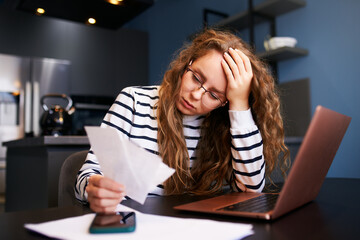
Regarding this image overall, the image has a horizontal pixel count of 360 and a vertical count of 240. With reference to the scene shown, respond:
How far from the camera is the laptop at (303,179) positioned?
0.52 metres

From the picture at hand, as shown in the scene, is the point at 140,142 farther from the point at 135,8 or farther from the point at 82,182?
the point at 135,8

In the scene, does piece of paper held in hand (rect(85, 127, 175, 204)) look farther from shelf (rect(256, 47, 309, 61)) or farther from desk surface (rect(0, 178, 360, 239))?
shelf (rect(256, 47, 309, 61))

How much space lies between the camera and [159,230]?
473mm

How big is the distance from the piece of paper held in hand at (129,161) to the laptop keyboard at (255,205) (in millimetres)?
187

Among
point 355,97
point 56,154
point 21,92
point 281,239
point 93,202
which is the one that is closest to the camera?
point 281,239

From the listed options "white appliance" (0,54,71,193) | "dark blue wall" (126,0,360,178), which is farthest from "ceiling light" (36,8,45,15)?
"white appliance" (0,54,71,193)

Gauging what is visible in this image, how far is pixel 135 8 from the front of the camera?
5.74 ft

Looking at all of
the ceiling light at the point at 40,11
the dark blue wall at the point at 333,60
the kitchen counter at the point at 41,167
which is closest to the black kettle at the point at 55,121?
the kitchen counter at the point at 41,167

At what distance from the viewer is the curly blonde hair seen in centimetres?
105

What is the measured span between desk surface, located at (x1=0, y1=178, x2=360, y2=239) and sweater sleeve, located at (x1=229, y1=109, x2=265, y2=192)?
0.72 feet

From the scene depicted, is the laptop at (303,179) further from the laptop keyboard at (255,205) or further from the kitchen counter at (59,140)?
the kitchen counter at (59,140)

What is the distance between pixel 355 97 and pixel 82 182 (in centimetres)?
224

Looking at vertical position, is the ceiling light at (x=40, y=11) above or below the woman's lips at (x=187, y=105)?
above

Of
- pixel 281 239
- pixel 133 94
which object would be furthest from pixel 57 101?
pixel 281 239
